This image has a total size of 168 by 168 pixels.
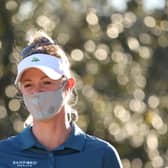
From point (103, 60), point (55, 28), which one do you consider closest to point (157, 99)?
point (103, 60)

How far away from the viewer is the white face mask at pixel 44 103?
494 cm

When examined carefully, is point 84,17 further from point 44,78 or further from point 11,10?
point 44,78

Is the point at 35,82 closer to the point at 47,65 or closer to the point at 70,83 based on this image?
the point at 47,65

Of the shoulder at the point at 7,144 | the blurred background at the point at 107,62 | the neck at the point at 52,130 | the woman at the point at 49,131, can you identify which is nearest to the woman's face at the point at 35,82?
the woman at the point at 49,131

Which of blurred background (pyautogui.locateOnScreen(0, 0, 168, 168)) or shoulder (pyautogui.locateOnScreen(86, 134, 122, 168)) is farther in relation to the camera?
blurred background (pyautogui.locateOnScreen(0, 0, 168, 168))

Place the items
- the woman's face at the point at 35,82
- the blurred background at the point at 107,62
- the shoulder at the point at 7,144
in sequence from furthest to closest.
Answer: the blurred background at the point at 107,62
the shoulder at the point at 7,144
the woman's face at the point at 35,82

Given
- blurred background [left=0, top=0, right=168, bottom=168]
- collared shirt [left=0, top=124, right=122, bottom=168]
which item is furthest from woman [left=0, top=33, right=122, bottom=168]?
blurred background [left=0, top=0, right=168, bottom=168]

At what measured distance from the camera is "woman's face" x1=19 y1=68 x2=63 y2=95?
16.1 feet

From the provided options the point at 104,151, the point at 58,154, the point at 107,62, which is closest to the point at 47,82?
the point at 58,154

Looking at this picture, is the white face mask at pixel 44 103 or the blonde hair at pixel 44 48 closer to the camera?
the white face mask at pixel 44 103

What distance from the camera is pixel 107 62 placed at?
12281mm

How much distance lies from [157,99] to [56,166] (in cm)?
946

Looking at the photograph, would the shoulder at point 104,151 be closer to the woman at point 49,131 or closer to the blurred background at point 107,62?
the woman at point 49,131

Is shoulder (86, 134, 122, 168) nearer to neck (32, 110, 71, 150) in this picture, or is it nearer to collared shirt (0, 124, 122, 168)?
collared shirt (0, 124, 122, 168)
